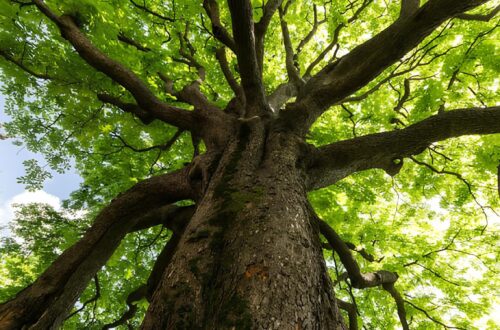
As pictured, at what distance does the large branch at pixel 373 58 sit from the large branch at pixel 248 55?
555mm

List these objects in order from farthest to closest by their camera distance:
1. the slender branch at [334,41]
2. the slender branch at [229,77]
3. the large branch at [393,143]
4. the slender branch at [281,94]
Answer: the slender branch at [334,41] < the slender branch at [281,94] < the slender branch at [229,77] < the large branch at [393,143]

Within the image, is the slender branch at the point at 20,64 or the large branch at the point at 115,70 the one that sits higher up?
the slender branch at the point at 20,64

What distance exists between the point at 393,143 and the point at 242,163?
200 centimetres

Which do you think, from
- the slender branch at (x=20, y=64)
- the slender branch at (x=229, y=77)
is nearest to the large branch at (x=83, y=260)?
the slender branch at (x=229, y=77)

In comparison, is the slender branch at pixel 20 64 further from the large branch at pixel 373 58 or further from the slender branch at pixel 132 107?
the large branch at pixel 373 58

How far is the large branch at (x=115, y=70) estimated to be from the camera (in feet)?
12.6

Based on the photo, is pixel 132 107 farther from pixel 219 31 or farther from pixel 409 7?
pixel 409 7

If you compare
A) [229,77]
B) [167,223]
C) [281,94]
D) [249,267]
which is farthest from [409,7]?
[167,223]

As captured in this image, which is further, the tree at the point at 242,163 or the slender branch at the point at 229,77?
the slender branch at the point at 229,77

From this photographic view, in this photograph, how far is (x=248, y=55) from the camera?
9.04 ft

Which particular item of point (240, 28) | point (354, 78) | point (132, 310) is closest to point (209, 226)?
point (240, 28)

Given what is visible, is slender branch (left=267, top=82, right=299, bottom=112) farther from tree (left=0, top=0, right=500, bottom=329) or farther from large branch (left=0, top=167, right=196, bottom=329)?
large branch (left=0, top=167, right=196, bottom=329)

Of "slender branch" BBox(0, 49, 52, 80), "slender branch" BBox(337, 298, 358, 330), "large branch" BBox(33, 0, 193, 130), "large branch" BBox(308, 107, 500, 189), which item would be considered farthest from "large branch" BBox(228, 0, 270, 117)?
"slender branch" BBox(0, 49, 52, 80)

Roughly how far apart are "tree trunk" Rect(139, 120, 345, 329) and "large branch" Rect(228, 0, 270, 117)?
1.22 metres
